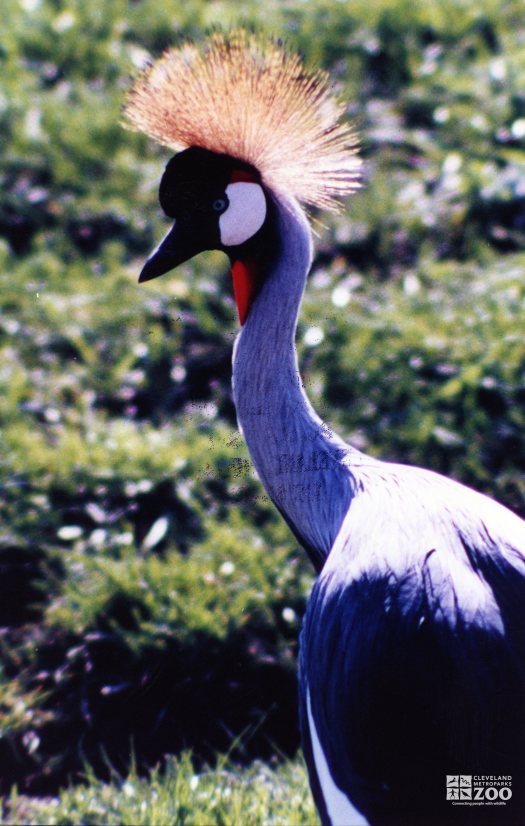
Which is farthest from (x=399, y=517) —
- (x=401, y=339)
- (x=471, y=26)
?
(x=471, y=26)

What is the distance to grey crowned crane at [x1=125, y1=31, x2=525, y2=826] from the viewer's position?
4.10ft

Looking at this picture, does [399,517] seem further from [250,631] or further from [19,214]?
[19,214]

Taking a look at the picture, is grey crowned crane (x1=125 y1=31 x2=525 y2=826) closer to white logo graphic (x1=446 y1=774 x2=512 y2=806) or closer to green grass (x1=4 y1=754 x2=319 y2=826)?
white logo graphic (x1=446 y1=774 x2=512 y2=806)

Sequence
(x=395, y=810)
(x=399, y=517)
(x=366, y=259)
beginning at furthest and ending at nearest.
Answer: (x=366, y=259) → (x=399, y=517) → (x=395, y=810)

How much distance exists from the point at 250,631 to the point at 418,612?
816 millimetres

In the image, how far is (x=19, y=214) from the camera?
3.26 metres

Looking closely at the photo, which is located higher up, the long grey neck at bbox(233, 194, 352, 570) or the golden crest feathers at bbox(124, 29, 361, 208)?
the golden crest feathers at bbox(124, 29, 361, 208)

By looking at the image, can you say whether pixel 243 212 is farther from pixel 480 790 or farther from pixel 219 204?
pixel 480 790

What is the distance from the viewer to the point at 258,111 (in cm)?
164

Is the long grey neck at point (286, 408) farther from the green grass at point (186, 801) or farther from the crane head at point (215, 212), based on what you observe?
the green grass at point (186, 801)

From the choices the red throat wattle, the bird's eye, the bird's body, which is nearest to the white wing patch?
the bird's body

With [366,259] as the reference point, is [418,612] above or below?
below

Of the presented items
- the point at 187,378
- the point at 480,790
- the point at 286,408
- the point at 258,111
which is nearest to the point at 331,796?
the point at 480,790

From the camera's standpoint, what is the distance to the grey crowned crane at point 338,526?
4.10 ft
